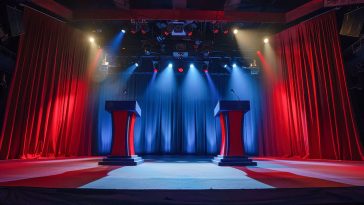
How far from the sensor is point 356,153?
4.65m

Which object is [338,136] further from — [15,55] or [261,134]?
[15,55]

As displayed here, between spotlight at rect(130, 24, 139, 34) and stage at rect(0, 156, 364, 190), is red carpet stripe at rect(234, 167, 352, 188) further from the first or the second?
spotlight at rect(130, 24, 139, 34)

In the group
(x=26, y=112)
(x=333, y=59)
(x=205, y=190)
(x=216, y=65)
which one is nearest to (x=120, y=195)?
(x=205, y=190)

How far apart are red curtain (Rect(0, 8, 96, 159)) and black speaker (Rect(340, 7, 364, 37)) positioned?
6.75m

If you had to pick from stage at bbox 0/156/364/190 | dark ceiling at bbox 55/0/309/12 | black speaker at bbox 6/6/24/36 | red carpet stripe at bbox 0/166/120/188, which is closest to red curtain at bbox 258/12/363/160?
dark ceiling at bbox 55/0/309/12

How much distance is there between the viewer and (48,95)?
219 inches

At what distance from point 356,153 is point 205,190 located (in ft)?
15.5

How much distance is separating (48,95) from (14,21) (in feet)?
5.88

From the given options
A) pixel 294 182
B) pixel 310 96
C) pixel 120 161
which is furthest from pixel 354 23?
pixel 120 161

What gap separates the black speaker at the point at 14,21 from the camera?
448 centimetres

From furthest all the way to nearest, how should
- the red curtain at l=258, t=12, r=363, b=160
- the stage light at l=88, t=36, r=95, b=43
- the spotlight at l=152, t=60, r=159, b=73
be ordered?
the spotlight at l=152, t=60, r=159, b=73
the stage light at l=88, t=36, r=95, b=43
the red curtain at l=258, t=12, r=363, b=160

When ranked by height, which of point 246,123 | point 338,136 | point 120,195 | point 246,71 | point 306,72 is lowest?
point 120,195

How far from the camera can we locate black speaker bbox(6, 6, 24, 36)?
448 cm

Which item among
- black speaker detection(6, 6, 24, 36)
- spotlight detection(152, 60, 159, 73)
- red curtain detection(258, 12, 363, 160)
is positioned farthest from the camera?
spotlight detection(152, 60, 159, 73)
